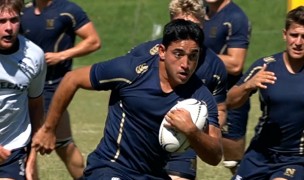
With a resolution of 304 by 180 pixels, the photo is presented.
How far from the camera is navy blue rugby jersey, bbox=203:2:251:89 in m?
9.56

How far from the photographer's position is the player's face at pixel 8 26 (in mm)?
6832

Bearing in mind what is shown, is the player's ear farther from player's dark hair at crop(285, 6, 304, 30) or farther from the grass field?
the grass field

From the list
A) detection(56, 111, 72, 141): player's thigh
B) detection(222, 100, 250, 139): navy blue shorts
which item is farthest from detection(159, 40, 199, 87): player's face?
detection(222, 100, 250, 139): navy blue shorts

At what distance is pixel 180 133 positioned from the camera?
21.1ft

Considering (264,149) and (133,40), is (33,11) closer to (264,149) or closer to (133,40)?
(264,149)

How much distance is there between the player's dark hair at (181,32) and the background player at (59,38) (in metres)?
3.31

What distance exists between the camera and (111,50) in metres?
22.5

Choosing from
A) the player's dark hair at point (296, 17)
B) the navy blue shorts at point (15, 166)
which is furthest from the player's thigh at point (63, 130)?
the player's dark hair at point (296, 17)

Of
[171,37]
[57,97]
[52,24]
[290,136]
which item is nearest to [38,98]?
[57,97]

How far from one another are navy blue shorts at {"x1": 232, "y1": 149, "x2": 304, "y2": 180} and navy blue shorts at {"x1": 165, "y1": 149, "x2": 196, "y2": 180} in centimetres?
40

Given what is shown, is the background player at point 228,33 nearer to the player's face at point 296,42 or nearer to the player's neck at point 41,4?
the player's neck at point 41,4

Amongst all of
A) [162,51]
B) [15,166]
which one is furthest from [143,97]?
[15,166]

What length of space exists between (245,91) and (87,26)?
10.2 ft

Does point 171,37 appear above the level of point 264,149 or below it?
above
